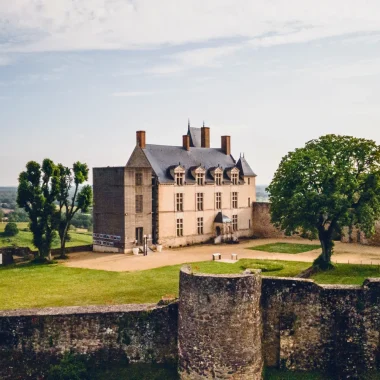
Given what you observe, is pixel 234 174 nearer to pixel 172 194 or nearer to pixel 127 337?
pixel 172 194

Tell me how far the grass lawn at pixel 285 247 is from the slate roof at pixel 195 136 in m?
15.1

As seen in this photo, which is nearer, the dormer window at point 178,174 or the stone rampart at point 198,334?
the stone rampart at point 198,334

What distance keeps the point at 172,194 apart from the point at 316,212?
1846cm

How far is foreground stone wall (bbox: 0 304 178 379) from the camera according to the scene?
16.1 m

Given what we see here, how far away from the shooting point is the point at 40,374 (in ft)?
52.6

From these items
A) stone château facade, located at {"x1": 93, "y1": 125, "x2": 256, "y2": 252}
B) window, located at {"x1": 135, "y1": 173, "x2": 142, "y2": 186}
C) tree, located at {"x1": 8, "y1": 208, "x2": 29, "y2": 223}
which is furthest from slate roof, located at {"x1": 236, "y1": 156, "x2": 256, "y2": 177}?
tree, located at {"x1": 8, "y1": 208, "x2": 29, "y2": 223}

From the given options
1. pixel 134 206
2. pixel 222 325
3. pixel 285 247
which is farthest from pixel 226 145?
pixel 222 325

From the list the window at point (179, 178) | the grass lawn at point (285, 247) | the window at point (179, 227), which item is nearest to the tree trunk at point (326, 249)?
the grass lawn at point (285, 247)

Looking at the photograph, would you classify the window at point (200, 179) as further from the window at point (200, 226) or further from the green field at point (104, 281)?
the green field at point (104, 281)

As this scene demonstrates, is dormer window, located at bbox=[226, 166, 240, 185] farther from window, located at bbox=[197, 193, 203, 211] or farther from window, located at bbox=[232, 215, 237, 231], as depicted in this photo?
window, located at bbox=[197, 193, 203, 211]

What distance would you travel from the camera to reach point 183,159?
4659cm

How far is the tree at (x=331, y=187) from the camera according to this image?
89.6 feet

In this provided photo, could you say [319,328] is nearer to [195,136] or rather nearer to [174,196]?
[174,196]

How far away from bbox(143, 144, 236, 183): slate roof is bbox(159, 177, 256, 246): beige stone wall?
3.52 feet
